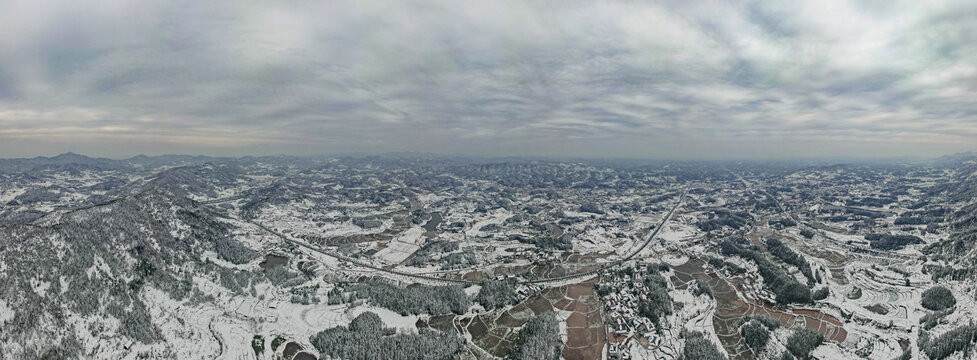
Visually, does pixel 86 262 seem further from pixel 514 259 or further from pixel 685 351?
pixel 685 351

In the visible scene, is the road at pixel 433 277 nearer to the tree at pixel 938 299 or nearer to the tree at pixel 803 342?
the tree at pixel 803 342

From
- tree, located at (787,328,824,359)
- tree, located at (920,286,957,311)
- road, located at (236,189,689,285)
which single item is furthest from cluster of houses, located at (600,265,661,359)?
tree, located at (920,286,957,311)

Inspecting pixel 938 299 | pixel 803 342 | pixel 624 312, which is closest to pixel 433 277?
pixel 624 312

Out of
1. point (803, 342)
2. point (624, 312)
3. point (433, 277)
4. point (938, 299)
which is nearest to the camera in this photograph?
point (803, 342)

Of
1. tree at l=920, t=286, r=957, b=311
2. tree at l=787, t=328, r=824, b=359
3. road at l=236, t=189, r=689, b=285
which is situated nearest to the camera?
tree at l=787, t=328, r=824, b=359

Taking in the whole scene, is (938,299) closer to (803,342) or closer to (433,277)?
(803,342)

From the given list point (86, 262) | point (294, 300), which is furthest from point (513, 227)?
point (86, 262)

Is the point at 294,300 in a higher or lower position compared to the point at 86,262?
lower

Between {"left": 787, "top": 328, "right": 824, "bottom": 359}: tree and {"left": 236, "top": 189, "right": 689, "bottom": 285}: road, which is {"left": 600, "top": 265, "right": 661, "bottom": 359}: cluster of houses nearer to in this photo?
{"left": 236, "top": 189, "right": 689, "bottom": 285}: road

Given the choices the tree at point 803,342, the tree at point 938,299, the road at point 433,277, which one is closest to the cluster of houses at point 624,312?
the road at point 433,277

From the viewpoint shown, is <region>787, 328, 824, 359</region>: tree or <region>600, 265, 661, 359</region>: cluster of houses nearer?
<region>787, 328, 824, 359</region>: tree

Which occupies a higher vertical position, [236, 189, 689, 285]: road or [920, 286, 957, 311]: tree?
[920, 286, 957, 311]: tree
